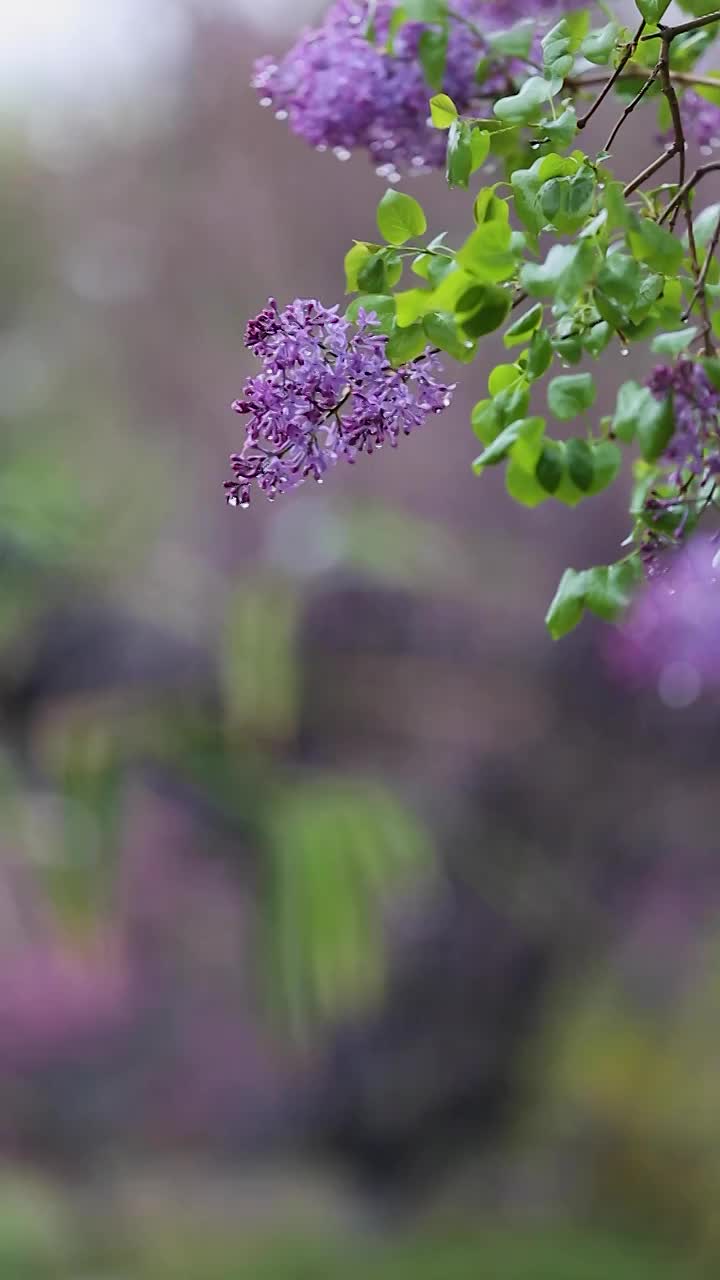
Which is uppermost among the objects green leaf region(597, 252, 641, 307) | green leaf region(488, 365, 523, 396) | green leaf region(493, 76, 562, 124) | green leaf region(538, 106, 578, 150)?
green leaf region(493, 76, 562, 124)

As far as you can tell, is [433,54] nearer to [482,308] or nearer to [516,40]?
[516,40]

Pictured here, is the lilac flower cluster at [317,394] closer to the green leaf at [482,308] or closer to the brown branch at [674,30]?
the green leaf at [482,308]

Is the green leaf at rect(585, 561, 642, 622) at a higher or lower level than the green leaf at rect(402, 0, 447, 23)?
lower

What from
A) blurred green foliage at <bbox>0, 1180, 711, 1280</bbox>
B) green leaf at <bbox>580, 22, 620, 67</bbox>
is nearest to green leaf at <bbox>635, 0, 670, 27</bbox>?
green leaf at <bbox>580, 22, 620, 67</bbox>

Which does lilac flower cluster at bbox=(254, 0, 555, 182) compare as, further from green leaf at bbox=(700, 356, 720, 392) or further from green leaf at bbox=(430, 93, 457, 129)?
green leaf at bbox=(700, 356, 720, 392)

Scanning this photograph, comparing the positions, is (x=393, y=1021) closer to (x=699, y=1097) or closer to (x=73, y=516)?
(x=699, y=1097)

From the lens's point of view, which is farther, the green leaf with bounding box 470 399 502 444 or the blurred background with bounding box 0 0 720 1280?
the blurred background with bounding box 0 0 720 1280

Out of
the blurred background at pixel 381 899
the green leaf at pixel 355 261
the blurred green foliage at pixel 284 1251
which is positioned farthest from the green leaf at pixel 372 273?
the blurred green foliage at pixel 284 1251
